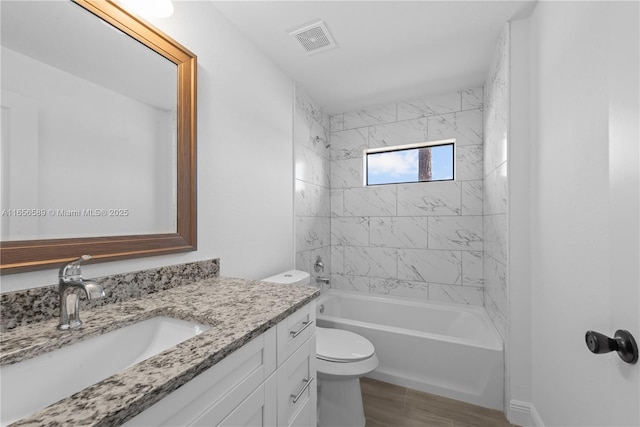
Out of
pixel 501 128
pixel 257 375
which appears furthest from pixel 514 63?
pixel 257 375

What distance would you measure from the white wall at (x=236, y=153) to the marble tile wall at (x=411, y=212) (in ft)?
3.11

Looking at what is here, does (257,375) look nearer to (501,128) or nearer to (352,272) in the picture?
(501,128)

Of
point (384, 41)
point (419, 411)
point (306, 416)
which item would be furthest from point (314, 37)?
point (419, 411)

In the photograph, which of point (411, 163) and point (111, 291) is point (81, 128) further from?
point (411, 163)

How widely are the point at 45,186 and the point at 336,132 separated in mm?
2618

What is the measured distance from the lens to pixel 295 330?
998 mm

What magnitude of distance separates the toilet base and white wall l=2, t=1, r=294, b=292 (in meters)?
0.84

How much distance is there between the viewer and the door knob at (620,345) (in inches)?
26.1

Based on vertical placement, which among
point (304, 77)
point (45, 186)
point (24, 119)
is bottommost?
point (45, 186)

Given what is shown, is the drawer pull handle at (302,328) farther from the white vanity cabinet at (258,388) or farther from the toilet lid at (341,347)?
the toilet lid at (341,347)

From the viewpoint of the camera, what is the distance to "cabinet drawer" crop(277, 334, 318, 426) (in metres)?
0.91

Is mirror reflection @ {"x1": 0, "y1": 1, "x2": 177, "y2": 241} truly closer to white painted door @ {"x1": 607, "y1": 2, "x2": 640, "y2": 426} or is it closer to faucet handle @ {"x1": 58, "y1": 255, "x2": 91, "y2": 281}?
faucet handle @ {"x1": 58, "y1": 255, "x2": 91, "y2": 281}

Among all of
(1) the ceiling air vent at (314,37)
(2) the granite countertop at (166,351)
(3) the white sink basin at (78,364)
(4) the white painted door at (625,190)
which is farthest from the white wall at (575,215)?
(3) the white sink basin at (78,364)

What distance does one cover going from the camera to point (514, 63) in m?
1.61
